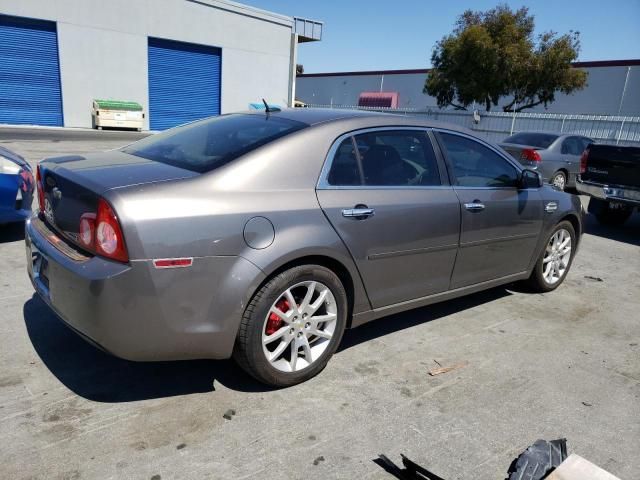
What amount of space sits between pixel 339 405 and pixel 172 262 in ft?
4.10

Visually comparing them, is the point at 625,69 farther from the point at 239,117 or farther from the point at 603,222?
the point at 239,117

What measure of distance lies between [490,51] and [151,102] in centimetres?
1924

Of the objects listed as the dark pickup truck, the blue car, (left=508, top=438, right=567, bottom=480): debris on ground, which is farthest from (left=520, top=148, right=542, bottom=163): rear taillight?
(left=508, top=438, right=567, bottom=480): debris on ground

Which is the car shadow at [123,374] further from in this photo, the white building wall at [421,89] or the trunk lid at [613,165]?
the white building wall at [421,89]

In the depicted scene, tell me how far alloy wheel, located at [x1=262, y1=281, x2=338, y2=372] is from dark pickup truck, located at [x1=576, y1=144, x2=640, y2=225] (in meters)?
6.76

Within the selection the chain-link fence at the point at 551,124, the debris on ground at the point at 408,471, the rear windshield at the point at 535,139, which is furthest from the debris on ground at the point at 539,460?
the chain-link fence at the point at 551,124

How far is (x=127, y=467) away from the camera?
90.7 inches

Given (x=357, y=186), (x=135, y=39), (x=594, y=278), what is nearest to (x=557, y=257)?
(x=594, y=278)

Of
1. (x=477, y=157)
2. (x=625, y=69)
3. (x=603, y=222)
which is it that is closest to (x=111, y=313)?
(x=477, y=157)

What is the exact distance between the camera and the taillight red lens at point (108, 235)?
2.39 m

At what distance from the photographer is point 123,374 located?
121 inches

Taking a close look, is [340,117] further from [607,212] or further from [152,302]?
[607,212]

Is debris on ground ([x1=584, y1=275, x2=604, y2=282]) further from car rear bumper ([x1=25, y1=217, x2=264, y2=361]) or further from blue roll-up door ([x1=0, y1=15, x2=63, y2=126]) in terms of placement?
blue roll-up door ([x1=0, y1=15, x2=63, y2=126])

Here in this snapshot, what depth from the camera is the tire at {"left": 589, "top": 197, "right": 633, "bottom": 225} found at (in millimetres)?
8781
